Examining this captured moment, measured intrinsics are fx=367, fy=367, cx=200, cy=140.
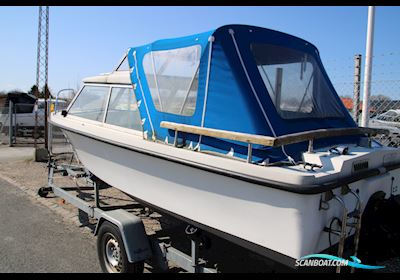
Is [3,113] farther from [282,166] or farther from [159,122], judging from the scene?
[282,166]

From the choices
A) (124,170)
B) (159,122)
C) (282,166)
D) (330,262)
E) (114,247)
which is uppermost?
(159,122)

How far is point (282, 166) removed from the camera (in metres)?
2.75

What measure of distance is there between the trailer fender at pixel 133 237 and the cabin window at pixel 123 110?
3.22 ft

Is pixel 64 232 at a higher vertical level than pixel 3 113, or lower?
lower

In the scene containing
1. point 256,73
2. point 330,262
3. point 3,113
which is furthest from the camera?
point 3,113

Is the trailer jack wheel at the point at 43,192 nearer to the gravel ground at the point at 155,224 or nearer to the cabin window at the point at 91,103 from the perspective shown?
the gravel ground at the point at 155,224

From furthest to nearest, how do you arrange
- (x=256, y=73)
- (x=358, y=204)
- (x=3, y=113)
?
(x=3, y=113) < (x=256, y=73) < (x=358, y=204)

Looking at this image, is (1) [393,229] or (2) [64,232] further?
(2) [64,232]

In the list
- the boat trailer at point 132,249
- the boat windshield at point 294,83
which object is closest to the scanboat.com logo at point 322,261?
the boat trailer at point 132,249

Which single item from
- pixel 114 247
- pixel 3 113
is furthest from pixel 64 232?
pixel 3 113

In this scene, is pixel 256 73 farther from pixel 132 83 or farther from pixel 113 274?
pixel 113 274

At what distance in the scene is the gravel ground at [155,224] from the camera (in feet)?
13.6

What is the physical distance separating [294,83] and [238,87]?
36.3 inches

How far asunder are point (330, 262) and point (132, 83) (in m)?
2.62
